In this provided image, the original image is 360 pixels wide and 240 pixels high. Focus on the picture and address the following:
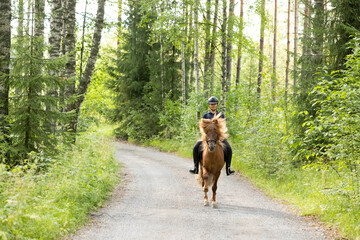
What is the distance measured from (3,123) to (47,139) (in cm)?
108

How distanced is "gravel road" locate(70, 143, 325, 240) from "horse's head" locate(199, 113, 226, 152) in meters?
1.68

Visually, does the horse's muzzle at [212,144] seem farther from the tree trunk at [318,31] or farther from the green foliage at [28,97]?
the tree trunk at [318,31]

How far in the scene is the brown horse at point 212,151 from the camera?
914cm

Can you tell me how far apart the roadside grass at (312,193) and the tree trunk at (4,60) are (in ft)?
24.1

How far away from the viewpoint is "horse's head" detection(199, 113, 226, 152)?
29.9ft

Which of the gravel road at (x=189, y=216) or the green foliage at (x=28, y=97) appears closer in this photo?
the gravel road at (x=189, y=216)

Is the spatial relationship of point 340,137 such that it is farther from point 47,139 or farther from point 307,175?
point 47,139

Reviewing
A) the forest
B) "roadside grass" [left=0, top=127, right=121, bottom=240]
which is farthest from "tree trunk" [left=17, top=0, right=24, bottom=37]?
"roadside grass" [left=0, top=127, right=121, bottom=240]

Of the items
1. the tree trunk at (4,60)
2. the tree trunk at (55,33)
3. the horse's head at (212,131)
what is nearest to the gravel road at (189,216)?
the horse's head at (212,131)

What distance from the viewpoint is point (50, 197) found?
8.03 m

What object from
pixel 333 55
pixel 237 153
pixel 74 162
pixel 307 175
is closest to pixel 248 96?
pixel 237 153

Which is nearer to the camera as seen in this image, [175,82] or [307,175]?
[307,175]

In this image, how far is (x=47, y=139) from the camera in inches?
371

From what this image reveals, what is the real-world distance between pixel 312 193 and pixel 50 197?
6601 millimetres
